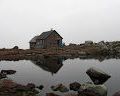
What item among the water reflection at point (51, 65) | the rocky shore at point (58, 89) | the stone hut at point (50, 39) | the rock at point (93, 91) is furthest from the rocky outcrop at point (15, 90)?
the stone hut at point (50, 39)

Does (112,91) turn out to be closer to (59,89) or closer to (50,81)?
(59,89)

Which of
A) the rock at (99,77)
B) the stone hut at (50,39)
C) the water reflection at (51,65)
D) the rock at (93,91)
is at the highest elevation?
the stone hut at (50,39)

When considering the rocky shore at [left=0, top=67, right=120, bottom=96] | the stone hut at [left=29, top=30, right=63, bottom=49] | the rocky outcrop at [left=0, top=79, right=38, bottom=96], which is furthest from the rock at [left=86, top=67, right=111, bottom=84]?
the stone hut at [left=29, top=30, right=63, bottom=49]

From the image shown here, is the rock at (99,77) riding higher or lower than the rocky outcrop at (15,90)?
higher

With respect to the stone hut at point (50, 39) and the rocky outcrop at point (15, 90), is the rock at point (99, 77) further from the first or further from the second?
the stone hut at point (50, 39)

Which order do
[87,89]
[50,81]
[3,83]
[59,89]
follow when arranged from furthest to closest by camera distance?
1. [50,81]
2. [3,83]
3. [59,89]
4. [87,89]

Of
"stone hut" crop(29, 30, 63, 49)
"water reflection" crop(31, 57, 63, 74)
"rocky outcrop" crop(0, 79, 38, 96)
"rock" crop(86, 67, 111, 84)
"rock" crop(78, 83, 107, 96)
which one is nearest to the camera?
"rock" crop(78, 83, 107, 96)

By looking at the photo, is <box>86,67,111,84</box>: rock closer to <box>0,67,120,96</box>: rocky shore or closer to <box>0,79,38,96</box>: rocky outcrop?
<box>0,67,120,96</box>: rocky shore

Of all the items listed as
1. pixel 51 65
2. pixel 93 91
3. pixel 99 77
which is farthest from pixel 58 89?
pixel 51 65

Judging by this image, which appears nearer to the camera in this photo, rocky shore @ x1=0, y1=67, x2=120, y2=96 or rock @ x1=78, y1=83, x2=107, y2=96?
rock @ x1=78, y1=83, x2=107, y2=96

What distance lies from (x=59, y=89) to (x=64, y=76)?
9.10 meters

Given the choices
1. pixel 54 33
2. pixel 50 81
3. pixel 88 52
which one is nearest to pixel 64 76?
pixel 50 81

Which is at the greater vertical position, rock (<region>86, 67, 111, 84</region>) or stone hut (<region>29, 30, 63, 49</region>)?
stone hut (<region>29, 30, 63, 49</region>)

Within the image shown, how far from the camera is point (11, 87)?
27766 millimetres
